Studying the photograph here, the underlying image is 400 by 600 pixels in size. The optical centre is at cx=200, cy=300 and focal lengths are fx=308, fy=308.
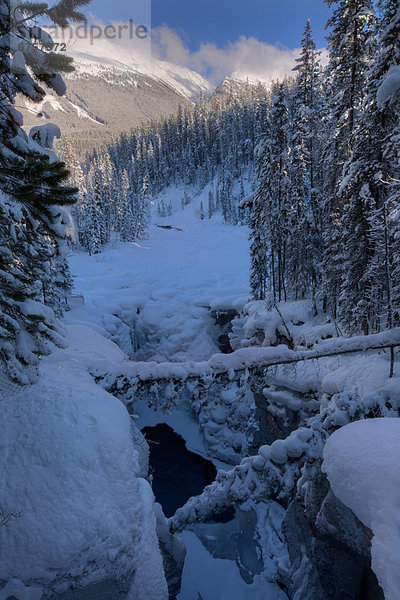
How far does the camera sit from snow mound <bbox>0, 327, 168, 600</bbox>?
547cm

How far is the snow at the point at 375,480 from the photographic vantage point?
450 centimetres

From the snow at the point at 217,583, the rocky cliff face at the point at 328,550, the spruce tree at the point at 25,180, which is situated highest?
the spruce tree at the point at 25,180

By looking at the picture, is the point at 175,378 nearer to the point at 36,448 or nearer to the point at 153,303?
the point at 36,448

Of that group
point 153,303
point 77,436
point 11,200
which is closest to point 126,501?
point 77,436

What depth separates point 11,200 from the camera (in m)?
4.65

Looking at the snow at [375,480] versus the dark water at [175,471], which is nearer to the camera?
the snow at [375,480]

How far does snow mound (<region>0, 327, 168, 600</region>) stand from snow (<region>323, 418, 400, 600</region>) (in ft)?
14.1

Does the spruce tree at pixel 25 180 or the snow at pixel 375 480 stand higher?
the spruce tree at pixel 25 180

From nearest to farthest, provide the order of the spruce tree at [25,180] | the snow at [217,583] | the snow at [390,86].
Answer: the spruce tree at [25,180] → the snow at [390,86] → the snow at [217,583]

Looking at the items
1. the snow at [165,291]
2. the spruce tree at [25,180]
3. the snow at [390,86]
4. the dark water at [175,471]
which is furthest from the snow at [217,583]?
the snow at [390,86]

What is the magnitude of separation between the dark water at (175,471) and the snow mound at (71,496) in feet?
36.1

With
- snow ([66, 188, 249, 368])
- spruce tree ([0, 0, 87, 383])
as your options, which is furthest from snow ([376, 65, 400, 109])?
snow ([66, 188, 249, 368])

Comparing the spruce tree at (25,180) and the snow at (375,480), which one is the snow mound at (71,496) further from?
the snow at (375,480)

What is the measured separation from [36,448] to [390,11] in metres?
16.9
